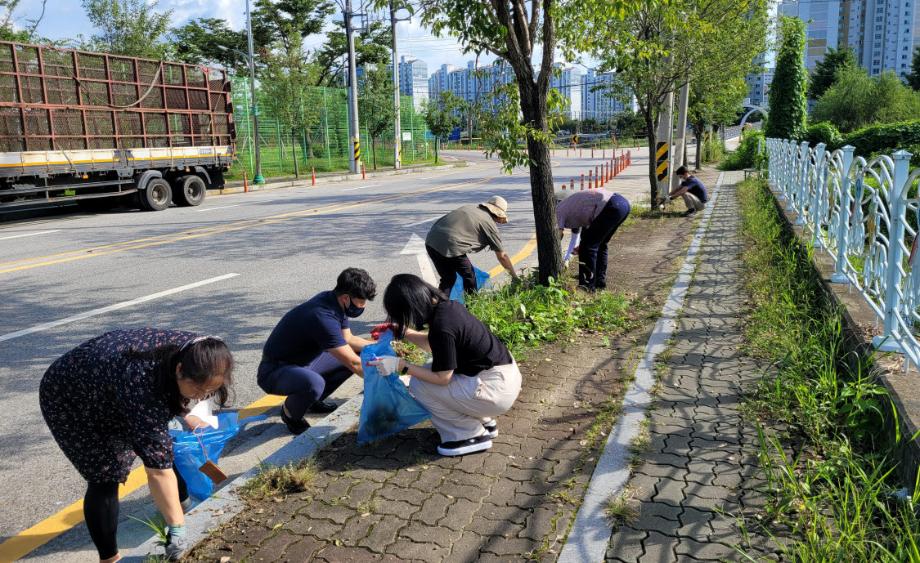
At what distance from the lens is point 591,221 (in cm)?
752

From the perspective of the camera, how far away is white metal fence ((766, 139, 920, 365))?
4.14m

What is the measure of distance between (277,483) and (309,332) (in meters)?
1.09

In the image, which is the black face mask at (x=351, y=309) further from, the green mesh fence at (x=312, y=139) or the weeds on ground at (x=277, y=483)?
the green mesh fence at (x=312, y=139)

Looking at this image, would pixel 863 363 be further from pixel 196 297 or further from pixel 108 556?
pixel 196 297

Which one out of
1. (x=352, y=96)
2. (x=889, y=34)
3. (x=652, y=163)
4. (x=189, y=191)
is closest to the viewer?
(x=652, y=163)

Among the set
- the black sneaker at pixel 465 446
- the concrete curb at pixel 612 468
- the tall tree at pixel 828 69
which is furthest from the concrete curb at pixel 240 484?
the tall tree at pixel 828 69

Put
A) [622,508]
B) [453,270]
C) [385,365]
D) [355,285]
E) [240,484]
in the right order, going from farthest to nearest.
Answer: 1. [453,270]
2. [355,285]
3. [385,365]
4. [240,484]
5. [622,508]

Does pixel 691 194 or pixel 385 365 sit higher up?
pixel 691 194

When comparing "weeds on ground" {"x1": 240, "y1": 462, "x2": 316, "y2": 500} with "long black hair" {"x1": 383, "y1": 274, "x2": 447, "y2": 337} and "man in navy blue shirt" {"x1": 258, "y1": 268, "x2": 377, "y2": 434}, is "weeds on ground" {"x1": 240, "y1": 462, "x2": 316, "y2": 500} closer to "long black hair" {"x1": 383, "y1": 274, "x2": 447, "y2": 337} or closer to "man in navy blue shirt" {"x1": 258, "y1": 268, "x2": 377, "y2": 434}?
"man in navy blue shirt" {"x1": 258, "y1": 268, "x2": 377, "y2": 434}

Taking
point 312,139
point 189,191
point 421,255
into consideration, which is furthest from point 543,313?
point 312,139

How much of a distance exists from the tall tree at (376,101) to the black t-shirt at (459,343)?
31521mm

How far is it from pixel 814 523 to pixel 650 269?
611 centimetres

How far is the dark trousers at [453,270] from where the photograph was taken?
6585 mm

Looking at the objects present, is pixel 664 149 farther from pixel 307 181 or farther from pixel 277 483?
pixel 307 181
